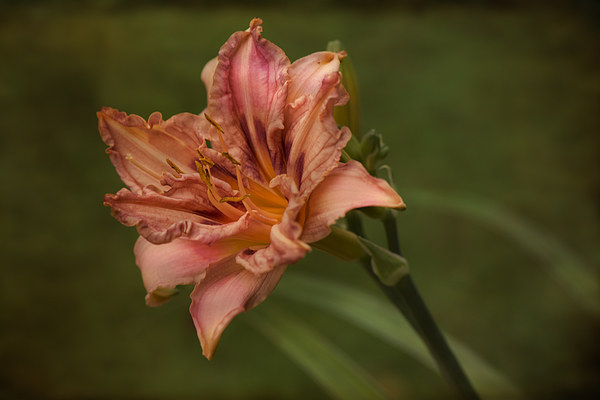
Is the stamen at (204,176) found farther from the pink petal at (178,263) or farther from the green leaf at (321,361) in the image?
the green leaf at (321,361)

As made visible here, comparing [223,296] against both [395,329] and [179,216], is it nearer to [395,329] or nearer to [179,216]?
[179,216]

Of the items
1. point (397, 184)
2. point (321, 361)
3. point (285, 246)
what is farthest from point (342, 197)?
point (397, 184)

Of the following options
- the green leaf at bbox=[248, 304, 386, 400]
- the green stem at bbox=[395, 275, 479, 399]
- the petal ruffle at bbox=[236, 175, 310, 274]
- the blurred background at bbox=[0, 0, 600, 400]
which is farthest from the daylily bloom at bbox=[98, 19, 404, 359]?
the blurred background at bbox=[0, 0, 600, 400]

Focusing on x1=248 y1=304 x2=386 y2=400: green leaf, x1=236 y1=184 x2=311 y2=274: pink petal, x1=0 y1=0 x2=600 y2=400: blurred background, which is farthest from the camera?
x1=0 y1=0 x2=600 y2=400: blurred background

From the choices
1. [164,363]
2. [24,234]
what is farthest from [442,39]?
[24,234]

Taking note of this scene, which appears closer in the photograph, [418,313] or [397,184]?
[418,313]

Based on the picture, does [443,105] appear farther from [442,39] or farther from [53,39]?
[53,39]

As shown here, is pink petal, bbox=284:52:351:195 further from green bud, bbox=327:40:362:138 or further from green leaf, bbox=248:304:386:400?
green leaf, bbox=248:304:386:400
